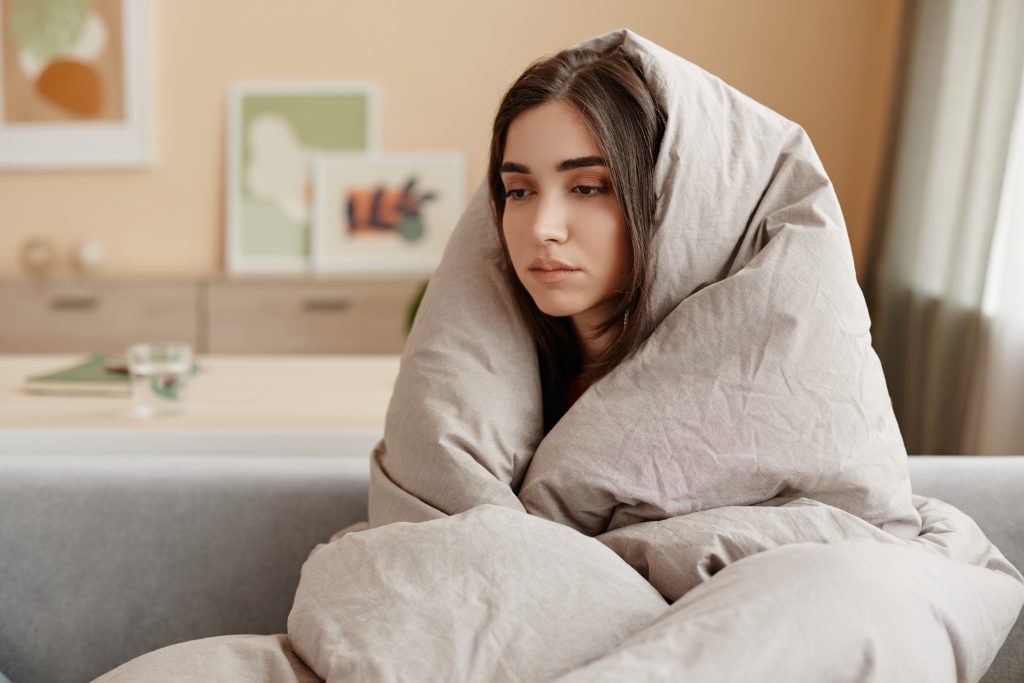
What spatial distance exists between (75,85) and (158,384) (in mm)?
3048

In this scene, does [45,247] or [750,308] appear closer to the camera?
[750,308]

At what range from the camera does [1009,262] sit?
8.41 feet

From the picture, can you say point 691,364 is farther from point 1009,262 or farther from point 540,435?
point 1009,262

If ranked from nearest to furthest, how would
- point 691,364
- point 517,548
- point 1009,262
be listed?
point 517,548 < point 691,364 < point 1009,262

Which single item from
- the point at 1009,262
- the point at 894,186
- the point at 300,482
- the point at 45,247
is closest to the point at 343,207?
the point at 45,247

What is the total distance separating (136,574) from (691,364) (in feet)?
2.80

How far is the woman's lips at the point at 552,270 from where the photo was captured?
1.19 meters

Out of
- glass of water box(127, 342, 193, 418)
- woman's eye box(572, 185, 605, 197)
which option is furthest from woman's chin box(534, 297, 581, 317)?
glass of water box(127, 342, 193, 418)

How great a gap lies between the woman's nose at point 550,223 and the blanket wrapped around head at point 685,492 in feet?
0.37

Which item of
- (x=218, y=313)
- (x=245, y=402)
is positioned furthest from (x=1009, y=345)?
(x=218, y=313)

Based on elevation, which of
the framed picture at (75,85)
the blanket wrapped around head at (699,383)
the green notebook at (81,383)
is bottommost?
the green notebook at (81,383)

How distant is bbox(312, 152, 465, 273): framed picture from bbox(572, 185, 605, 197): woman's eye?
9.87 ft

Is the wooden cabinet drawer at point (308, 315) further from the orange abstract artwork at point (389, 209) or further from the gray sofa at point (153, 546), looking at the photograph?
the gray sofa at point (153, 546)

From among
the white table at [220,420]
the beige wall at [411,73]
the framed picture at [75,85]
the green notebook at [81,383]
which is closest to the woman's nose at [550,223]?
the white table at [220,420]
